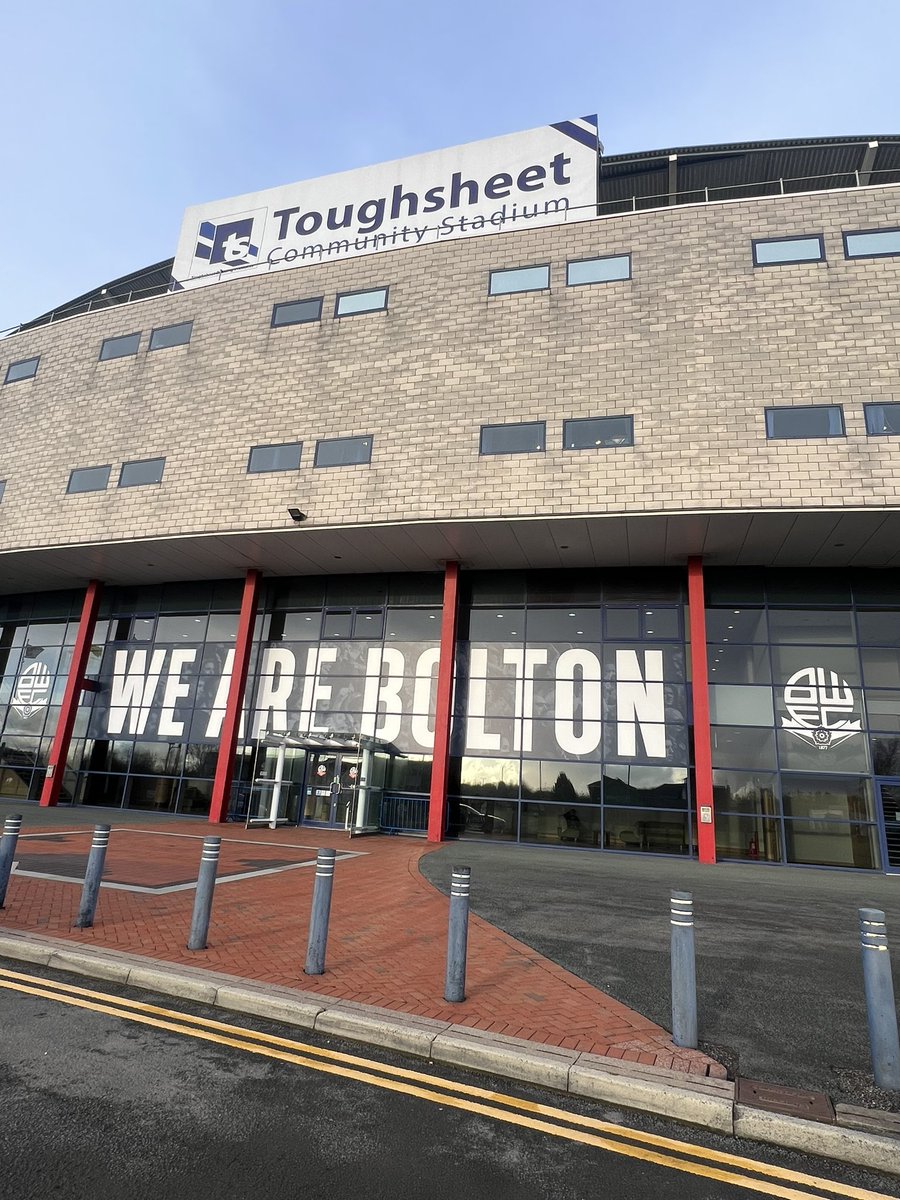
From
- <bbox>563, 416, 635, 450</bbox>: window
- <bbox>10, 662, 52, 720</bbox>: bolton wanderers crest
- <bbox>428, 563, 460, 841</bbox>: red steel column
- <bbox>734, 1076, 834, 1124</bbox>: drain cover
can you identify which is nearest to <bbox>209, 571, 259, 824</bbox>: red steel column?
<bbox>428, 563, 460, 841</bbox>: red steel column

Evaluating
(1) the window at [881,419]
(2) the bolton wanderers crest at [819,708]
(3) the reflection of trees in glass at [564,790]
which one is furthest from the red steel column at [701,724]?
(1) the window at [881,419]

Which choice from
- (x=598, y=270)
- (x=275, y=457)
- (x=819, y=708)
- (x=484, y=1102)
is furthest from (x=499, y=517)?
(x=484, y=1102)

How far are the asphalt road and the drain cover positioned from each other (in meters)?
0.18

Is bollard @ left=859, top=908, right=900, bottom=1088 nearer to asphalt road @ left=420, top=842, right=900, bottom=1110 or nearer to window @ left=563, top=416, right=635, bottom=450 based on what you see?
asphalt road @ left=420, top=842, right=900, bottom=1110

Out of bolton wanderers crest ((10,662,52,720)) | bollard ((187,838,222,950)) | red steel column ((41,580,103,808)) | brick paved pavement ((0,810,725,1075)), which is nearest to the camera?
brick paved pavement ((0,810,725,1075))

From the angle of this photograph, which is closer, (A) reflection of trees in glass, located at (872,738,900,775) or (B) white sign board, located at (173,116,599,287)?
(A) reflection of trees in glass, located at (872,738,900,775)

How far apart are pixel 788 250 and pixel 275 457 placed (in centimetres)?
1647

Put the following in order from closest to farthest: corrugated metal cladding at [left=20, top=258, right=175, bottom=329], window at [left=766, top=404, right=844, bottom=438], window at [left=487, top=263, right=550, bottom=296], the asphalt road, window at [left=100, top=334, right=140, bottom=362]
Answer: the asphalt road → window at [left=766, top=404, right=844, bottom=438] → window at [left=487, top=263, right=550, bottom=296] → window at [left=100, top=334, right=140, bottom=362] → corrugated metal cladding at [left=20, top=258, right=175, bottom=329]

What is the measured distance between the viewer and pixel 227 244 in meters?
26.8

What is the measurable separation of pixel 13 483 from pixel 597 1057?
2786 cm

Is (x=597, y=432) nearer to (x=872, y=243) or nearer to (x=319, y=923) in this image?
(x=872, y=243)

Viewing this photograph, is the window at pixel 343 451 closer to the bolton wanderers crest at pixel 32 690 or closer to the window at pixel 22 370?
the window at pixel 22 370

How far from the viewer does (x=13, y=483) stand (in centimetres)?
2472

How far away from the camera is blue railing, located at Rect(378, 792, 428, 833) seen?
20031 mm
